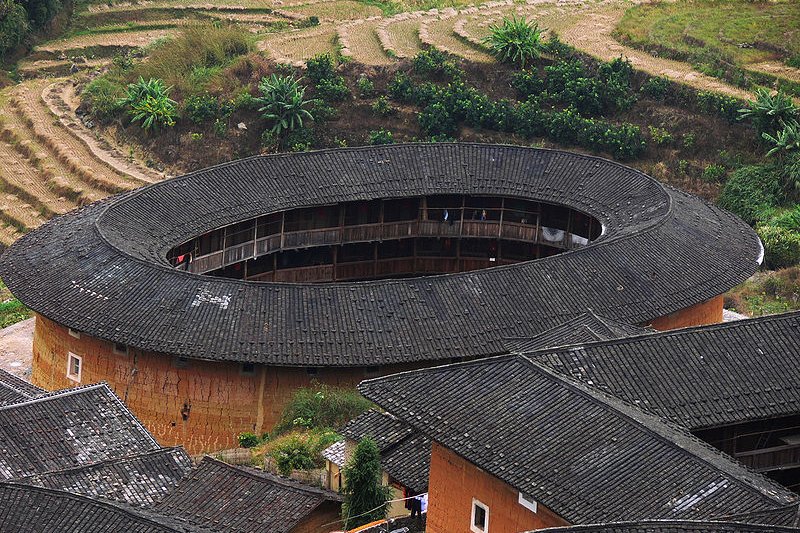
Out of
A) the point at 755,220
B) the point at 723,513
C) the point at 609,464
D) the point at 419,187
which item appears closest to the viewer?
the point at 723,513

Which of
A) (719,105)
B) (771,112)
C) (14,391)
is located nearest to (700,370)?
(14,391)

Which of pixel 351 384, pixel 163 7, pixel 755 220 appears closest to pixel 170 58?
pixel 163 7

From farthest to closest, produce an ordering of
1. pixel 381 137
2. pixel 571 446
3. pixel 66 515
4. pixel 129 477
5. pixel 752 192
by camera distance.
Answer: pixel 381 137 → pixel 752 192 → pixel 129 477 → pixel 571 446 → pixel 66 515

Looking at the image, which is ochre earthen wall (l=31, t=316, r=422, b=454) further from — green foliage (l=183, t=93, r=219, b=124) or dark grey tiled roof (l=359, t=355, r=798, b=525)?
green foliage (l=183, t=93, r=219, b=124)

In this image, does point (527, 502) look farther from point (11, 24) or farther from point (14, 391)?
point (11, 24)

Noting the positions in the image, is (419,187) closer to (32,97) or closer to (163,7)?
(32,97)

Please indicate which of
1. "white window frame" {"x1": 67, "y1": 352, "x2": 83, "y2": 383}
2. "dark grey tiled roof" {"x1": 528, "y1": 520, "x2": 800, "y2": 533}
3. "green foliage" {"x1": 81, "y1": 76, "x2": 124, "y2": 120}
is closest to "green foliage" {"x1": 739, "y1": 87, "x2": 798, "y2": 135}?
"green foliage" {"x1": 81, "y1": 76, "x2": 124, "y2": 120}
